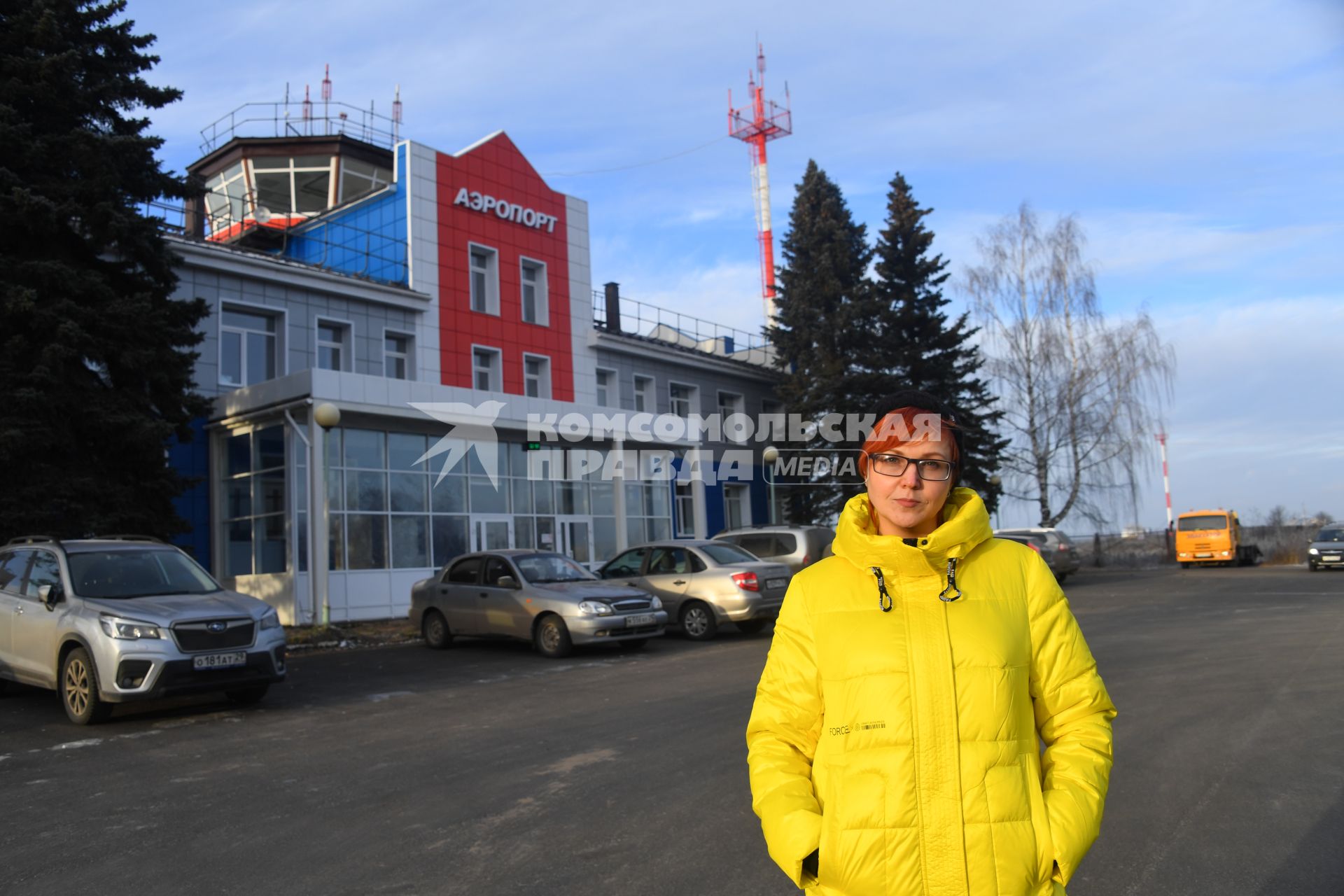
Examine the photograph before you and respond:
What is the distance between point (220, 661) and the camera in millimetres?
9617

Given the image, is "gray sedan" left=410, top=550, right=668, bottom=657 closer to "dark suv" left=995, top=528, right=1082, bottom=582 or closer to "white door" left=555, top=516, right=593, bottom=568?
"white door" left=555, top=516, right=593, bottom=568

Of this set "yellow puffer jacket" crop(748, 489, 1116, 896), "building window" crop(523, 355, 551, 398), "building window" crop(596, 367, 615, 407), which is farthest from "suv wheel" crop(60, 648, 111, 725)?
"building window" crop(596, 367, 615, 407)

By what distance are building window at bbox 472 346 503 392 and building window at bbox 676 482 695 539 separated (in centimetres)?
748

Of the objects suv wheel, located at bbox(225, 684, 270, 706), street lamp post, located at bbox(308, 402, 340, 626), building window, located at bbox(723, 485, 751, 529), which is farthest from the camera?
building window, located at bbox(723, 485, 751, 529)

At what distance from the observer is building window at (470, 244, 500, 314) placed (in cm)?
2923

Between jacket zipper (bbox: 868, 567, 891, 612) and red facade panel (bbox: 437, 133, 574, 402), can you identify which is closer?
jacket zipper (bbox: 868, 567, 891, 612)

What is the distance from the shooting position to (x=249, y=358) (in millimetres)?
23703

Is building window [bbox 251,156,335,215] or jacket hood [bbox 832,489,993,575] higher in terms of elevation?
building window [bbox 251,156,335,215]

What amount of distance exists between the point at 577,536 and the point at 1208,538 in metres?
24.4

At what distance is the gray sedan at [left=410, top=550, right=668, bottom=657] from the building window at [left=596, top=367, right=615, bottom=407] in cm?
1700

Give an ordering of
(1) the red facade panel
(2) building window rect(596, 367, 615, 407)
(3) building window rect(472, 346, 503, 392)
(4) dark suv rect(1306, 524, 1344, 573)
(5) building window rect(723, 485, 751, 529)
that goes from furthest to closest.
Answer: (5) building window rect(723, 485, 751, 529) < (2) building window rect(596, 367, 615, 407) < (4) dark suv rect(1306, 524, 1344, 573) < (3) building window rect(472, 346, 503, 392) < (1) the red facade panel

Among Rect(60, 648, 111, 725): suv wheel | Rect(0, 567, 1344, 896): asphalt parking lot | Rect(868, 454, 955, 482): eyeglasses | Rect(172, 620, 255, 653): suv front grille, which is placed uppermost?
Rect(868, 454, 955, 482): eyeglasses

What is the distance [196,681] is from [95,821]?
3.63 m

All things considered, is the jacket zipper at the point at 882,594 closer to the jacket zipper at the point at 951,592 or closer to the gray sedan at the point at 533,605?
the jacket zipper at the point at 951,592
